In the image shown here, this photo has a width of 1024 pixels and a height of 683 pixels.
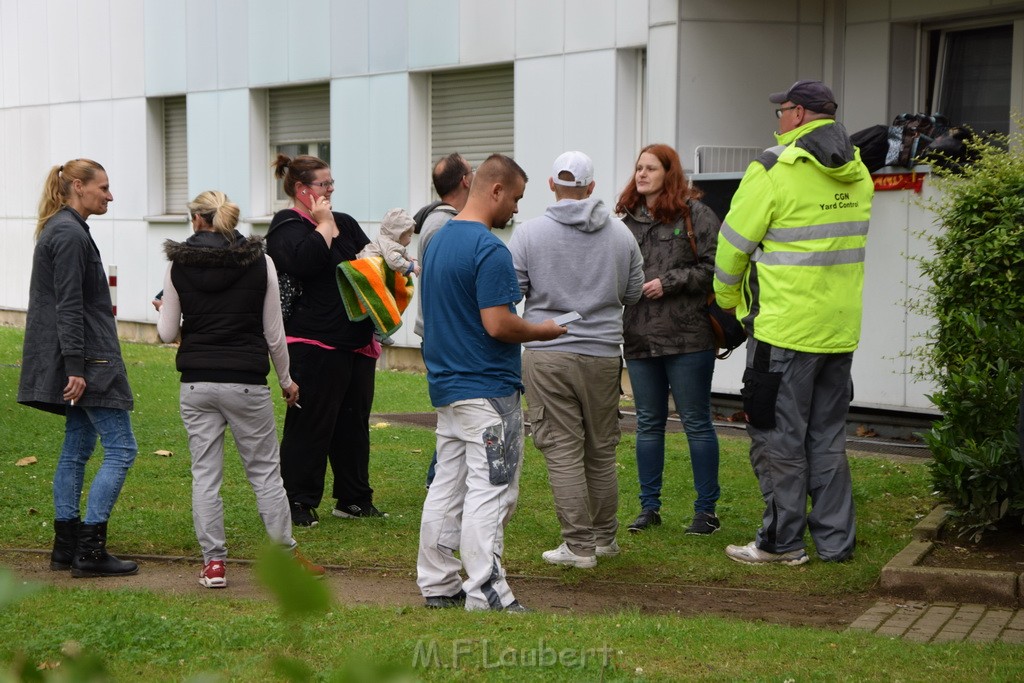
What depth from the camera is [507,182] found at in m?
5.74

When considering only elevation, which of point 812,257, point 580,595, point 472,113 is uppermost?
point 472,113

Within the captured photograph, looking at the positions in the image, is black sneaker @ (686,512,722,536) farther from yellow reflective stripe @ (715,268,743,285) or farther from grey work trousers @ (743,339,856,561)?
yellow reflective stripe @ (715,268,743,285)

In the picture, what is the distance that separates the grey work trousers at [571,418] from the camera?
6.56 m

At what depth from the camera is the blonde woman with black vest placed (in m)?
6.33

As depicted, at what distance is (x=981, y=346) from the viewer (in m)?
7.02

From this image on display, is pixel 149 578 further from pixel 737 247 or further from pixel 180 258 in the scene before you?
pixel 737 247

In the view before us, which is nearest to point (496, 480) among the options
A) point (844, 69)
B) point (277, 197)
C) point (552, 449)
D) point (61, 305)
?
point (552, 449)

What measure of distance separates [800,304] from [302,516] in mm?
3077

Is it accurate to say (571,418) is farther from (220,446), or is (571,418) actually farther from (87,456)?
(87,456)

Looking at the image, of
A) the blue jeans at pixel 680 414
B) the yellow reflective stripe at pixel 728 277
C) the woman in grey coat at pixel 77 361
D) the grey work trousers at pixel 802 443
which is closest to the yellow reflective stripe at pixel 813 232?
the yellow reflective stripe at pixel 728 277

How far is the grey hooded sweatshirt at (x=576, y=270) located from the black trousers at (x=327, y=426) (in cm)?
153

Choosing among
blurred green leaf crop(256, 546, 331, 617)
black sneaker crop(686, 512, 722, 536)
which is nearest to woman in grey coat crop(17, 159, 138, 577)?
black sneaker crop(686, 512, 722, 536)

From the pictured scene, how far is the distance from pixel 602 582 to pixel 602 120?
325 inches

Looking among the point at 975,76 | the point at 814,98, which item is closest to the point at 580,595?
the point at 814,98
